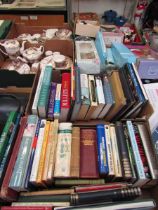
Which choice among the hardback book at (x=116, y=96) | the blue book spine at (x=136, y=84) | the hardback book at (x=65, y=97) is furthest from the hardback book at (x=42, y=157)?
the blue book spine at (x=136, y=84)

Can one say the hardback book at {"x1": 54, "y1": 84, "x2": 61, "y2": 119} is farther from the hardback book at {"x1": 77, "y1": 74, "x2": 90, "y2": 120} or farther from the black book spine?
the black book spine

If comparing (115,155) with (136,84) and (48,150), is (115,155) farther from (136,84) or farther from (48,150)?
(136,84)

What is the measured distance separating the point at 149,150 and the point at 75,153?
306 millimetres

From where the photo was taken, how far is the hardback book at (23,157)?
2.00ft

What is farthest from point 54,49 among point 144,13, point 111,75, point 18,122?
point 144,13

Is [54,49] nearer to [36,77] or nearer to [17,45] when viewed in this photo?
[17,45]

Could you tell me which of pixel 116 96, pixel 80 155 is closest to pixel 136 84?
pixel 116 96

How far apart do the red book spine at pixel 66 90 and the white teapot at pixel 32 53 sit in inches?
15.4

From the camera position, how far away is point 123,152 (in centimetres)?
71

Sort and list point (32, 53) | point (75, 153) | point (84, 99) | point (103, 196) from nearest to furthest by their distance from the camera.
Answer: point (103, 196) → point (75, 153) → point (84, 99) → point (32, 53)

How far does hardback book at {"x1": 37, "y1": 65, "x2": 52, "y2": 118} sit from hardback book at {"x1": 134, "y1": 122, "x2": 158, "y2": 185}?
1.41ft

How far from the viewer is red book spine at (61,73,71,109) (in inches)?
32.6

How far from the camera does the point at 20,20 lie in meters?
1.73

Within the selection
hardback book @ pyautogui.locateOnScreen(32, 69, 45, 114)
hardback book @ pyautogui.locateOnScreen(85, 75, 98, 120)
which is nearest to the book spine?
hardback book @ pyautogui.locateOnScreen(85, 75, 98, 120)
